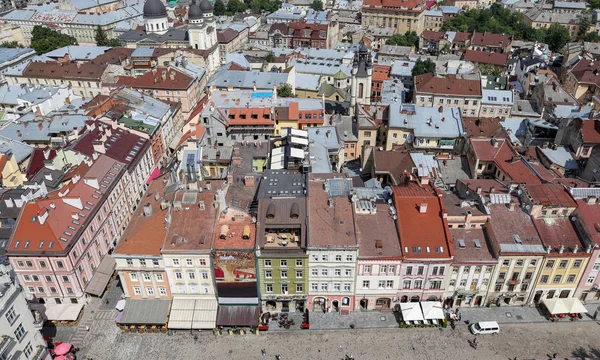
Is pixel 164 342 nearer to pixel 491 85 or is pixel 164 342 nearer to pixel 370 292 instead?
pixel 370 292

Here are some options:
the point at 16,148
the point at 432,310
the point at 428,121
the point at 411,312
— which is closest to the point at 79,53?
the point at 16,148

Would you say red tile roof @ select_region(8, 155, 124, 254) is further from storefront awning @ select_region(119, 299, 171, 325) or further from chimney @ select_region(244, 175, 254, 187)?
chimney @ select_region(244, 175, 254, 187)

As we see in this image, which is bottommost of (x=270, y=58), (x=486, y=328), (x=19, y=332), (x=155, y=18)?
(x=486, y=328)

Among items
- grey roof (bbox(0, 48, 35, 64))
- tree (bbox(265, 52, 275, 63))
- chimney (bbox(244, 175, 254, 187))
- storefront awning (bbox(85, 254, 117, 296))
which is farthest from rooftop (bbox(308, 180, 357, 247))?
grey roof (bbox(0, 48, 35, 64))

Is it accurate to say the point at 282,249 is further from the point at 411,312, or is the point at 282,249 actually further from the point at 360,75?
the point at 360,75

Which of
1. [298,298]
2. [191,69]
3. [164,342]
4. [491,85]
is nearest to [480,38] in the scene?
[491,85]
